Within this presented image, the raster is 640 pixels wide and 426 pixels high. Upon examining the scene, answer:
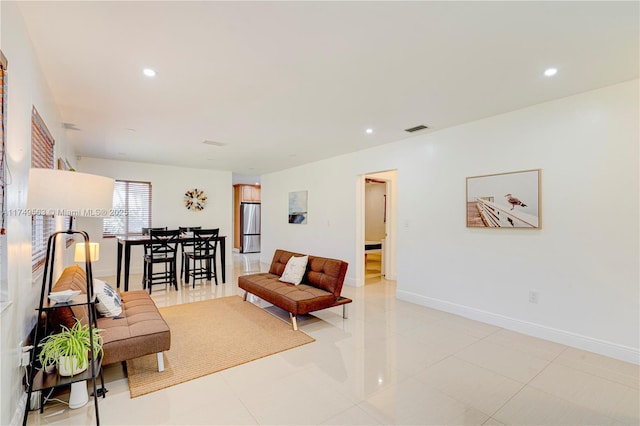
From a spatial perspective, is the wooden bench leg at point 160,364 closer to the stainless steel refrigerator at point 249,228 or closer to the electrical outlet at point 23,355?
the electrical outlet at point 23,355

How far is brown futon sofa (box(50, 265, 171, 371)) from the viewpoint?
2180 millimetres

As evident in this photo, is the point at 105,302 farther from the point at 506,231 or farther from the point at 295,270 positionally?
the point at 506,231

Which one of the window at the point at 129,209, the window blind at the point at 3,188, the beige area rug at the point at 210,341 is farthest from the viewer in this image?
the window at the point at 129,209

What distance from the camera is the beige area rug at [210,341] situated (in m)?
2.46

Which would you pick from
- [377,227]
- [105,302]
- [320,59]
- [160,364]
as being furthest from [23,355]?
[377,227]

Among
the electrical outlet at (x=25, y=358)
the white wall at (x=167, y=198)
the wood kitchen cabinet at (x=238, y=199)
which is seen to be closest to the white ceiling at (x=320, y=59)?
the electrical outlet at (x=25, y=358)

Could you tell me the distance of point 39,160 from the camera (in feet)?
8.56

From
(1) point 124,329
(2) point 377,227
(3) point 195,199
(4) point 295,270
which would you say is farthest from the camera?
(2) point 377,227

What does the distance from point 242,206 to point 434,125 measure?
781cm

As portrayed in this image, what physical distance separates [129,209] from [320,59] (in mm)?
6139

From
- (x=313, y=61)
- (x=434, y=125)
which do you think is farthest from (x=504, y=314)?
(x=313, y=61)

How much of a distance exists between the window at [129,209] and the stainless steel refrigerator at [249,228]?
3.75 m

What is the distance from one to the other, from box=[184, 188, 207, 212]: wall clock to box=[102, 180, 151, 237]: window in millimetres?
802

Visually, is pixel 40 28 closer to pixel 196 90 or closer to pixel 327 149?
pixel 196 90
